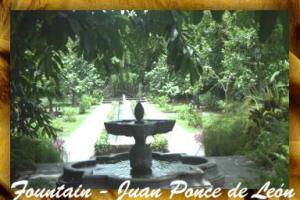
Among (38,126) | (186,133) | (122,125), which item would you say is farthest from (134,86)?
(38,126)

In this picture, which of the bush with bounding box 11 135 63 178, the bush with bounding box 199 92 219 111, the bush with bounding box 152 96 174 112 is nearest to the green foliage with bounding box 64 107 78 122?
the bush with bounding box 11 135 63 178

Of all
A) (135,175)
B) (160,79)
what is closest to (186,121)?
(160,79)

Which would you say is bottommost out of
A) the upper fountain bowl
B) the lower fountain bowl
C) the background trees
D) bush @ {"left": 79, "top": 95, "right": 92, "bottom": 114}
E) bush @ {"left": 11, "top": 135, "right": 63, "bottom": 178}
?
the lower fountain bowl

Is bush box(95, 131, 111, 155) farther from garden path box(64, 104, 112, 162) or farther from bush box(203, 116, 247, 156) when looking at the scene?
bush box(203, 116, 247, 156)

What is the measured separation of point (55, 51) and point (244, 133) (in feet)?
3.35

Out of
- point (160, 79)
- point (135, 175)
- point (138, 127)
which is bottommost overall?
point (135, 175)

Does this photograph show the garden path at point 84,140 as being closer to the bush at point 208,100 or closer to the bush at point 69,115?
the bush at point 69,115

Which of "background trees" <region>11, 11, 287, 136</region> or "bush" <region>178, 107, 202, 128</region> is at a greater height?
"background trees" <region>11, 11, 287, 136</region>

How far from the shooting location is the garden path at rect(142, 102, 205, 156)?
2.36 metres

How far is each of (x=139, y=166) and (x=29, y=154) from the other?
1.79 ft

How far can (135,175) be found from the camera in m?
2.36

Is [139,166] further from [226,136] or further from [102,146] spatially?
[226,136]

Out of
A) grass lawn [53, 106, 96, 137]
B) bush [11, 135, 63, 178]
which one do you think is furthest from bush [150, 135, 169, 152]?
bush [11, 135, 63, 178]

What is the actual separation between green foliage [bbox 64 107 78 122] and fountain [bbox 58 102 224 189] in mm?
159
